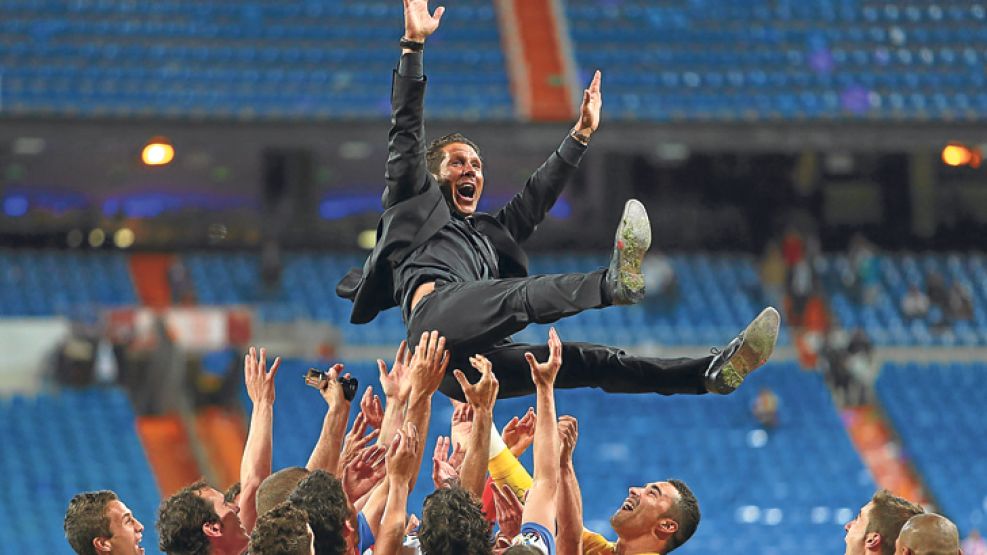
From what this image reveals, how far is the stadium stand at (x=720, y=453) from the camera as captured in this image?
16.1m

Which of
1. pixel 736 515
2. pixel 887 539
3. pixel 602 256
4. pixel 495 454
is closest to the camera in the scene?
pixel 887 539

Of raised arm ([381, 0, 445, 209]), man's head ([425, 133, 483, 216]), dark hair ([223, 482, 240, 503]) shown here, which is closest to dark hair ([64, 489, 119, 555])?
dark hair ([223, 482, 240, 503])

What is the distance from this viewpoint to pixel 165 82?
62.2ft

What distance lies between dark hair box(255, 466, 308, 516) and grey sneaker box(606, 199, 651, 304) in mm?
1236

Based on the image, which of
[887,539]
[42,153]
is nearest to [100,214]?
[42,153]

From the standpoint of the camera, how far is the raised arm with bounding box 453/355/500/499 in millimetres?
4930

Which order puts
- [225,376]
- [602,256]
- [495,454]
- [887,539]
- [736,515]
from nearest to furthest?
1. [887,539]
2. [495,454]
3. [736,515]
4. [225,376]
5. [602,256]

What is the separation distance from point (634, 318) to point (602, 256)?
1488 millimetres

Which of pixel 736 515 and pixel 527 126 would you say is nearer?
pixel 736 515

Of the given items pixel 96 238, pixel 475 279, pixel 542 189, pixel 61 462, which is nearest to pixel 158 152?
pixel 96 238

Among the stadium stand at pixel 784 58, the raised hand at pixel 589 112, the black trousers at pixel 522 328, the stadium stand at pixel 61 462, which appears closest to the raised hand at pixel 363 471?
the black trousers at pixel 522 328

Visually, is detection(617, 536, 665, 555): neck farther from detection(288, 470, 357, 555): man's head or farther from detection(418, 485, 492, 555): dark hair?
detection(288, 470, 357, 555): man's head

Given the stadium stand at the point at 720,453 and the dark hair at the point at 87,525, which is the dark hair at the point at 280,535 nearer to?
the dark hair at the point at 87,525

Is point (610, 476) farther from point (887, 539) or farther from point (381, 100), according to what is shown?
point (887, 539)
